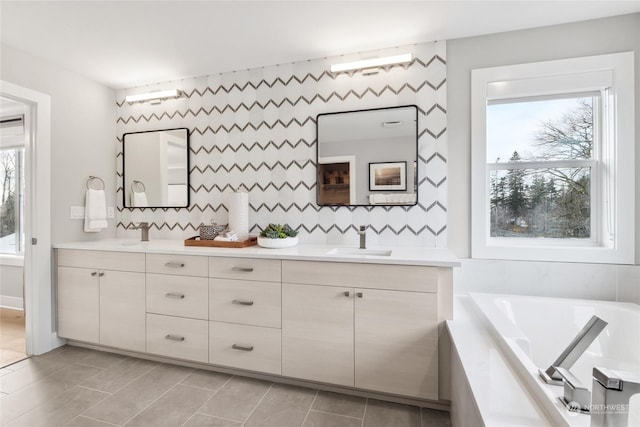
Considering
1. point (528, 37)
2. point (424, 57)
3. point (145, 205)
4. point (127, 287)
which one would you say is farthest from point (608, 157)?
point (145, 205)

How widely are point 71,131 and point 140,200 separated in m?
0.82

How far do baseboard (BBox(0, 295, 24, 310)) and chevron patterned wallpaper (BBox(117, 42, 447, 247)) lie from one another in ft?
5.74

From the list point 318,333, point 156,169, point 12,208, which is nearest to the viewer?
point 318,333

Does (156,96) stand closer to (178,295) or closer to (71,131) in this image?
(71,131)

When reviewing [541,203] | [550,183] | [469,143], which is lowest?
[541,203]

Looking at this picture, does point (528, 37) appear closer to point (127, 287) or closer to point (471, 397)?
point (471, 397)

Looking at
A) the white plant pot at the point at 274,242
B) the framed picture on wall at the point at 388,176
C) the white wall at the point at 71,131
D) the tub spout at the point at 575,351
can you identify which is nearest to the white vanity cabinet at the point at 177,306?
the white plant pot at the point at 274,242

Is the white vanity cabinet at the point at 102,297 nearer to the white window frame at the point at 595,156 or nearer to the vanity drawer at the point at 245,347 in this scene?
the vanity drawer at the point at 245,347

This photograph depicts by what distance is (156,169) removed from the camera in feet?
10.1

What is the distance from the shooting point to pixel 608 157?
207 centimetres

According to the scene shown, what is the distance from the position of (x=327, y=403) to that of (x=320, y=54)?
2.55 meters

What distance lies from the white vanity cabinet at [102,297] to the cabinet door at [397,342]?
171cm

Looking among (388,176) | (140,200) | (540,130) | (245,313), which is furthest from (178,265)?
(540,130)

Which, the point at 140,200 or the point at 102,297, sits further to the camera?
the point at 140,200
